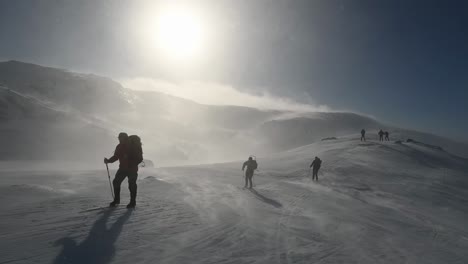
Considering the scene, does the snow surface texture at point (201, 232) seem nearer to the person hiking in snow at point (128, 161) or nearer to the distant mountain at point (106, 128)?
the person hiking in snow at point (128, 161)

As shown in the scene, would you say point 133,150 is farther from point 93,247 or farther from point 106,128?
point 106,128

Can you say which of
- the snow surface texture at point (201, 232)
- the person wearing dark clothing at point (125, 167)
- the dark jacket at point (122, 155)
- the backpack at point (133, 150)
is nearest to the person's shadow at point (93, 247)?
the snow surface texture at point (201, 232)

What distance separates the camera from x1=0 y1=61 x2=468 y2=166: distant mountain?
79.6 meters

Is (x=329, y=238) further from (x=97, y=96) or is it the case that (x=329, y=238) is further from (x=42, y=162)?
(x=97, y=96)

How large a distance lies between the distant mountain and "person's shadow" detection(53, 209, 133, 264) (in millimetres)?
73694

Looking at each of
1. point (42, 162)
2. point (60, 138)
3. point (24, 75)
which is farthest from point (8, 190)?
point (24, 75)

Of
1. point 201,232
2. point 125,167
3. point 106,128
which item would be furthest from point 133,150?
point 106,128

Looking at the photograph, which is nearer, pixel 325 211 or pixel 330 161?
pixel 325 211

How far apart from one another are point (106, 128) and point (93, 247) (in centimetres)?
9841

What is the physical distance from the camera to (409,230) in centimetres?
1103

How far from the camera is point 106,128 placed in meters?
96.9

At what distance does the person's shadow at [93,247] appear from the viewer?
193 inches

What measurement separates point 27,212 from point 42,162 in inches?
2706

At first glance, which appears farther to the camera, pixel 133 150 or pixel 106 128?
pixel 106 128
